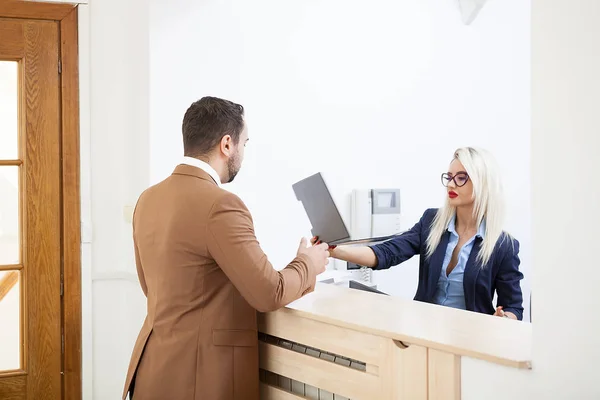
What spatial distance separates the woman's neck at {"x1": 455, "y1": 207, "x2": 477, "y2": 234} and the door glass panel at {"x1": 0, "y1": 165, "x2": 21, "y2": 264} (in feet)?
6.58

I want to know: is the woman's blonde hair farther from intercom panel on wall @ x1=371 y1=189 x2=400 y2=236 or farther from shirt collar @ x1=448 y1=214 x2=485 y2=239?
intercom panel on wall @ x1=371 y1=189 x2=400 y2=236

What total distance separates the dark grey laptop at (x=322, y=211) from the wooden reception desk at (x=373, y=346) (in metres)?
0.20

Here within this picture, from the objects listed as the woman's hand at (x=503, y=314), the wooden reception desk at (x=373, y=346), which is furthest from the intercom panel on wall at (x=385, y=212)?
A: the wooden reception desk at (x=373, y=346)

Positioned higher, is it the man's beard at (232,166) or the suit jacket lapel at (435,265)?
the man's beard at (232,166)

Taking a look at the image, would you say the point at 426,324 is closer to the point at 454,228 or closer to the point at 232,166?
the point at 232,166

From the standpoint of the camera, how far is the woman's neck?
2611 mm

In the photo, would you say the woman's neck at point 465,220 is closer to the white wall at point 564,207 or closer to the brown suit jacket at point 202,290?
the brown suit jacket at point 202,290

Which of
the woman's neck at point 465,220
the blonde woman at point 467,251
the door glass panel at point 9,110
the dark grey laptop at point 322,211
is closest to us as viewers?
the dark grey laptop at point 322,211

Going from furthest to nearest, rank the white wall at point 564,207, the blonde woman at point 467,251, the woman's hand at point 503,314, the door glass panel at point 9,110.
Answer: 1. the door glass panel at point 9,110
2. the blonde woman at point 467,251
3. the woman's hand at point 503,314
4. the white wall at point 564,207

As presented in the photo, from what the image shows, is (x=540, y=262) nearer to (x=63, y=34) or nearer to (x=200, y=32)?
(x=200, y=32)

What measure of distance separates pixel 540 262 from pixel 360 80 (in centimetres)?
275

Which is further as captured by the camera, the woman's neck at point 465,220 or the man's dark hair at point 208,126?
the woman's neck at point 465,220

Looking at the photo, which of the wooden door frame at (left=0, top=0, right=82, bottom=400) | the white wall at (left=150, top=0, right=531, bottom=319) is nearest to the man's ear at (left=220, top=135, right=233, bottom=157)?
the white wall at (left=150, top=0, right=531, bottom=319)

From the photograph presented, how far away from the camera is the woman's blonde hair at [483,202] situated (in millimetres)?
2498
